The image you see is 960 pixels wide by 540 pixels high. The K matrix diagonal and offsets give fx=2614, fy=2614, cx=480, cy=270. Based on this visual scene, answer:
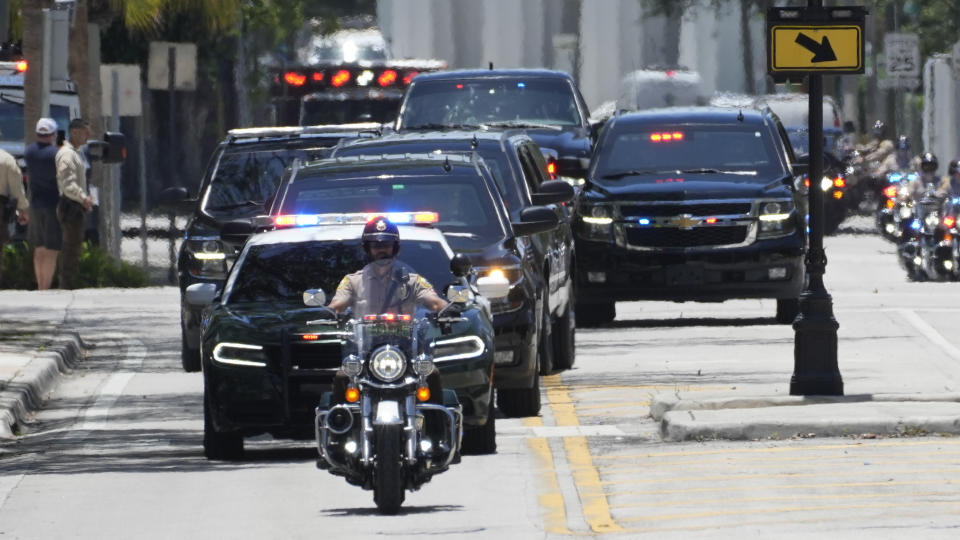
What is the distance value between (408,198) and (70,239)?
38.3 ft

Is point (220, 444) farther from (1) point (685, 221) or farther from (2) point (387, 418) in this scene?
(1) point (685, 221)

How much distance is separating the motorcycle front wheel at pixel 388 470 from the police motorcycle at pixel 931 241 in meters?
18.6

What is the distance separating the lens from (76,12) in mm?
34625

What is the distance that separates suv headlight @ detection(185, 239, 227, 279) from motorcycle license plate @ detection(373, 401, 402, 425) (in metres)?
8.26

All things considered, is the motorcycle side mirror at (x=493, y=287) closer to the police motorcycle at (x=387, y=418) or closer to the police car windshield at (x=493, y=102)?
the police motorcycle at (x=387, y=418)

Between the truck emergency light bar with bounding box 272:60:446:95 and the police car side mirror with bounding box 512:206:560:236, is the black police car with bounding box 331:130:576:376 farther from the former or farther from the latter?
the truck emergency light bar with bounding box 272:60:446:95

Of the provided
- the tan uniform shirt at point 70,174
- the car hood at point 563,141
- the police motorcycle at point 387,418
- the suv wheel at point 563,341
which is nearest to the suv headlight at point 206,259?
the suv wheel at point 563,341

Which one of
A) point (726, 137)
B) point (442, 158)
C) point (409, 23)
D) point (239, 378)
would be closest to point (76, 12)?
point (409, 23)

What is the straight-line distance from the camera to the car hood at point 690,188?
72.5ft

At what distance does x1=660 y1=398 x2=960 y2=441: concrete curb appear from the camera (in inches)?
563

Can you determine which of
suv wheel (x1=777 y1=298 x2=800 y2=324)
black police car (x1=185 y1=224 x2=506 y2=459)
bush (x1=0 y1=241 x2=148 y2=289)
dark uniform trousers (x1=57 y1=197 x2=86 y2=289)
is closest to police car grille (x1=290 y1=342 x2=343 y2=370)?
black police car (x1=185 y1=224 x2=506 y2=459)

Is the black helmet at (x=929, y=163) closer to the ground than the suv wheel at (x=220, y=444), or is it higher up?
higher up

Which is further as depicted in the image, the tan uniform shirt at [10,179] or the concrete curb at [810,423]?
the tan uniform shirt at [10,179]

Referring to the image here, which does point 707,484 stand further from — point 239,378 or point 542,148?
point 542,148
